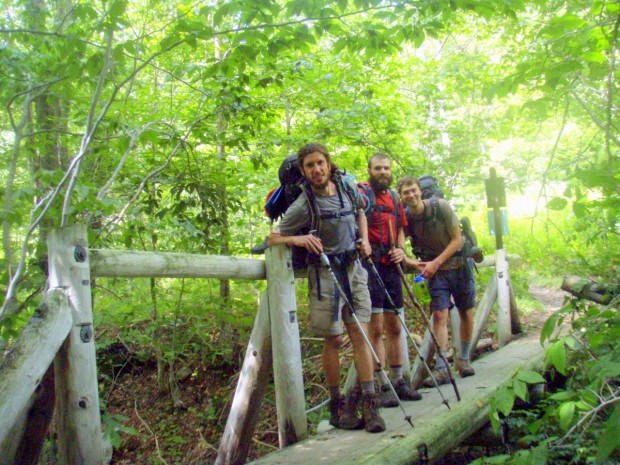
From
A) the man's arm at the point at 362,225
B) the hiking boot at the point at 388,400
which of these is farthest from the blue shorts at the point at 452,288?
the man's arm at the point at 362,225

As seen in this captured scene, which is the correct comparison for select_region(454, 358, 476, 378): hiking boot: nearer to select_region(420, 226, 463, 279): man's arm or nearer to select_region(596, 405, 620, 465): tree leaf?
select_region(420, 226, 463, 279): man's arm

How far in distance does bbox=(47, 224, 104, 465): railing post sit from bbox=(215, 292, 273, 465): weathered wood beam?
121 cm

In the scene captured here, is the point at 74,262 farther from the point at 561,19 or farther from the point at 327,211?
the point at 561,19

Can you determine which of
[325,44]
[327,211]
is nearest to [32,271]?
[327,211]

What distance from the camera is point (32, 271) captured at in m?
3.07

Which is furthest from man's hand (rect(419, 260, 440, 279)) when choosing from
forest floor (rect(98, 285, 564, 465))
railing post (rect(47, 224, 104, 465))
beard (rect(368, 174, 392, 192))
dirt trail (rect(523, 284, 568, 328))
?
dirt trail (rect(523, 284, 568, 328))

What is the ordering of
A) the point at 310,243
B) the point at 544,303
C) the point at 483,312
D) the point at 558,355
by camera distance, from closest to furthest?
the point at 558,355
the point at 310,243
the point at 483,312
the point at 544,303

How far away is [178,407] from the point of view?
274 inches

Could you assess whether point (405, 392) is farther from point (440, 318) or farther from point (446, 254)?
point (446, 254)

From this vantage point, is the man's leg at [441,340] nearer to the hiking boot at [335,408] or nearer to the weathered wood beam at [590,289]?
the weathered wood beam at [590,289]

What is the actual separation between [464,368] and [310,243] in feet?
8.50

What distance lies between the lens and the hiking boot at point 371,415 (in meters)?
3.21

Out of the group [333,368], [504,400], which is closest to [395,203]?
[333,368]

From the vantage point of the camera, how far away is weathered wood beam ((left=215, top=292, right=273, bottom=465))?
11.0ft
